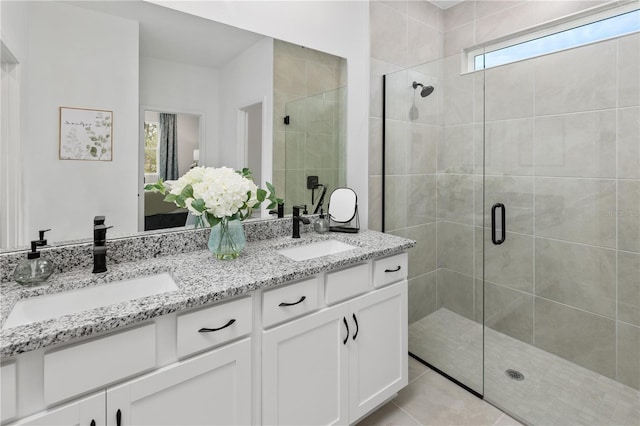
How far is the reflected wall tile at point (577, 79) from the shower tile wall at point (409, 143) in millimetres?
621

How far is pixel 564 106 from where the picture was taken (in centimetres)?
190

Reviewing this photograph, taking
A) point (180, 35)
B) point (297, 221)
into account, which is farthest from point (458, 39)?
point (180, 35)

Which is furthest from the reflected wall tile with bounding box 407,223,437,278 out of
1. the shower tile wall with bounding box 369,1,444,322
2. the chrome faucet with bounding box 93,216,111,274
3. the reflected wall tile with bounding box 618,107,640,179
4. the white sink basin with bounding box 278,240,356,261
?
the chrome faucet with bounding box 93,216,111,274

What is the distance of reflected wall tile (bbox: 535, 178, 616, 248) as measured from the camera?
1.81 metres

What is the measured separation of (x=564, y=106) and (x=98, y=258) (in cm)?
244

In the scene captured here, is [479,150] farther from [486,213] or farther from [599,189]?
[599,189]

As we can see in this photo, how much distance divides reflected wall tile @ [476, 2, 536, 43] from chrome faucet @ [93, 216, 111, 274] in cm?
280

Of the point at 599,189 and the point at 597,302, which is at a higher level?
the point at 599,189

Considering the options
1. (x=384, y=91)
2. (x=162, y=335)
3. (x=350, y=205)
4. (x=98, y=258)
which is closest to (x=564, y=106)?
(x=384, y=91)

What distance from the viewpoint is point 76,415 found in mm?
859

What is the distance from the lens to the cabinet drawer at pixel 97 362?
0.83 meters

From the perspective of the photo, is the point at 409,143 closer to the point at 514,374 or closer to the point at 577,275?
the point at 577,275

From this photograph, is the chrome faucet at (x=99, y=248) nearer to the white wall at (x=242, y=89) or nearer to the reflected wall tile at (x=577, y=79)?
the white wall at (x=242, y=89)

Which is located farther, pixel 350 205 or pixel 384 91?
pixel 384 91
